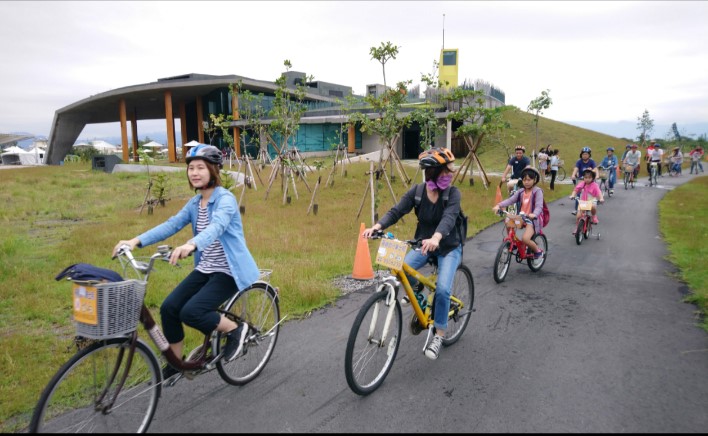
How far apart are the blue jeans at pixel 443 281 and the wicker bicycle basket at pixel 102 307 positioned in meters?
2.34

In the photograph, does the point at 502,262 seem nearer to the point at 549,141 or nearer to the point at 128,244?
the point at 128,244

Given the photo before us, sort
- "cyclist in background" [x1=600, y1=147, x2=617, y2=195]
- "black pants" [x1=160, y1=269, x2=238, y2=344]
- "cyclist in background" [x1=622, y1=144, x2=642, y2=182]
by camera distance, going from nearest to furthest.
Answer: "black pants" [x1=160, y1=269, x2=238, y2=344]
"cyclist in background" [x1=600, y1=147, x2=617, y2=195]
"cyclist in background" [x1=622, y1=144, x2=642, y2=182]

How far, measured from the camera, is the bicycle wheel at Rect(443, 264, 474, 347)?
15.0 feet

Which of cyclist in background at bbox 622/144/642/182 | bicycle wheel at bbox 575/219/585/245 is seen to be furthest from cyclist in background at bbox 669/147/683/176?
bicycle wheel at bbox 575/219/585/245

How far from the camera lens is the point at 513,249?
23.3 ft

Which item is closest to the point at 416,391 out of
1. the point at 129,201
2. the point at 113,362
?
the point at 113,362

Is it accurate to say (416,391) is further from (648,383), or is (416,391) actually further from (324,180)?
(324,180)

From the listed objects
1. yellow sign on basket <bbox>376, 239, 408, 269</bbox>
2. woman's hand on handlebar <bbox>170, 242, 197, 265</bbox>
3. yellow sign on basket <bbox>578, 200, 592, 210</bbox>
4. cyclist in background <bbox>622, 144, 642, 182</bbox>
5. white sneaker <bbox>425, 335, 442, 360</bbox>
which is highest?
cyclist in background <bbox>622, 144, 642, 182</bbox>

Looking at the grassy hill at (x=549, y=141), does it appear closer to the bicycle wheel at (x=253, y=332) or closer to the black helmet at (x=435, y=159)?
the black helmet at (x=435, y=159)

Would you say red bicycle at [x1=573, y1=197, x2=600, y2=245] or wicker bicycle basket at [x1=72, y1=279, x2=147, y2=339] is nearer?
wicker bicycle basket at [x1=72, y1=279, x2=147, y2=339]

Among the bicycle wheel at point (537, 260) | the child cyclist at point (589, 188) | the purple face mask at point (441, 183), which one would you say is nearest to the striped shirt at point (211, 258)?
the purple face mask at point (441, 183)

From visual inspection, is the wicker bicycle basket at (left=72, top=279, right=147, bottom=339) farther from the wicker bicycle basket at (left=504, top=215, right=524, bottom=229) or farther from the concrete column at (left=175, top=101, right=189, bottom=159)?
the concrete column at (left=175, top=101, right=189, bottom=159)

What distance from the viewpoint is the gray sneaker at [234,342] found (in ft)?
11.8

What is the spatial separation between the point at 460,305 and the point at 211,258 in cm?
257
